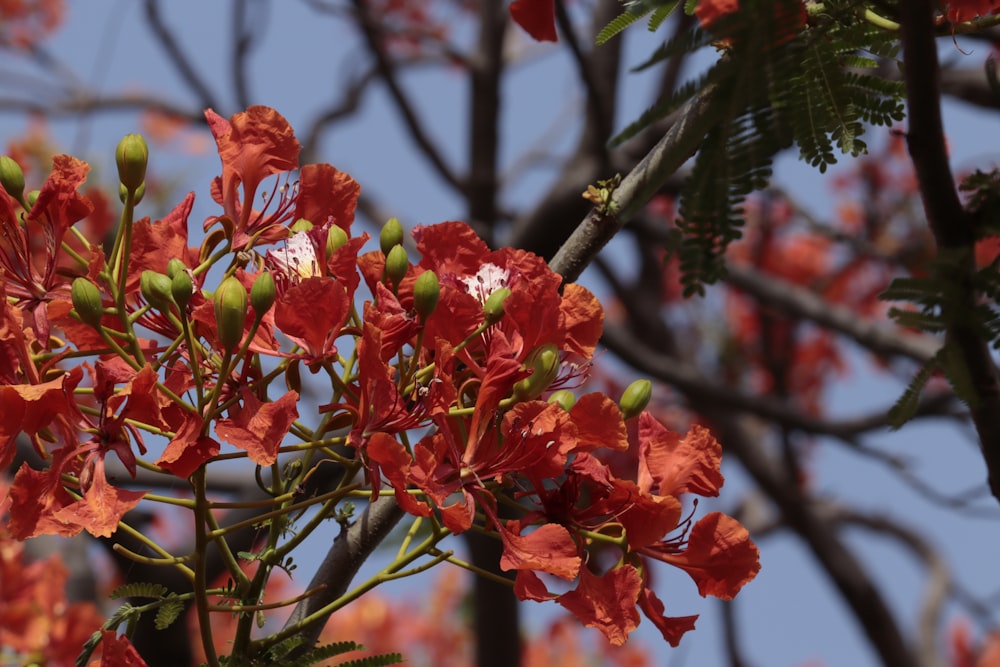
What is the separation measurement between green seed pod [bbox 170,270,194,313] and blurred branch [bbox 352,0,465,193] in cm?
311

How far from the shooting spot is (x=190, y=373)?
3.53ft

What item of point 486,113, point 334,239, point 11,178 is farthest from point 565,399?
point 486,113

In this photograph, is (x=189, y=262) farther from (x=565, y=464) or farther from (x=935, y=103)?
(x=935, y=103)

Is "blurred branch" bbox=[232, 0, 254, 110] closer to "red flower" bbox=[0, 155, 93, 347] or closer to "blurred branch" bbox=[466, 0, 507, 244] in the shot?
"blurred branch" bbox=[466, 0, 507, 244]

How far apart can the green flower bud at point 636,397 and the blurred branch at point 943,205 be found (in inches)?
14.2

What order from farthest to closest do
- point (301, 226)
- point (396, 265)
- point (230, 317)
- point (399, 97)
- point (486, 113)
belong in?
point (486, 113) → point (399, 97) → point (301, 226) → point (396, 265) → point (230, 317)

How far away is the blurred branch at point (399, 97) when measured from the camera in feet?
13.2

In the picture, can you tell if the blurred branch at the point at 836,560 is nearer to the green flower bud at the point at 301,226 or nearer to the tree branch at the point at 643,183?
the tree branch at the point at 643,183

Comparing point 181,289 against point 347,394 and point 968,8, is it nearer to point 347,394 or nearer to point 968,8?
point 347,394

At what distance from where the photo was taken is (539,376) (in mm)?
1049

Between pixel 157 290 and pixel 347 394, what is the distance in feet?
0.69

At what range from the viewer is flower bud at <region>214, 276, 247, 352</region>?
1.00 m

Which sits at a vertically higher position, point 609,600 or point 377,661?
point 609,600

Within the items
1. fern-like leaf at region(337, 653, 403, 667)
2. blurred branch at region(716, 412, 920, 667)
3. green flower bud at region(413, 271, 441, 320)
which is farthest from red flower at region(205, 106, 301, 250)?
blurred branch at region(716, 412, 920, 667)
